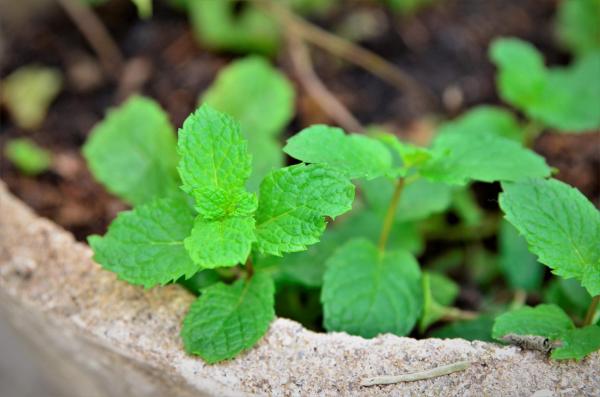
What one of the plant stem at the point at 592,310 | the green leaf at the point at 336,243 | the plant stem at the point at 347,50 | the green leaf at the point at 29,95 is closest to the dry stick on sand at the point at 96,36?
A: the green leaf at the point at 29,95

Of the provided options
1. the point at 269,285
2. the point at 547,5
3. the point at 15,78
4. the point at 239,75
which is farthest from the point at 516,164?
the point at 15,78

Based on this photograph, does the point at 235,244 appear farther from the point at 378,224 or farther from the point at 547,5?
the point at 547,5

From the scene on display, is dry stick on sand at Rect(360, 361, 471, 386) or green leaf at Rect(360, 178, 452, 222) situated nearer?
dry stick on sand at Rect(360, 361, 471, 386)

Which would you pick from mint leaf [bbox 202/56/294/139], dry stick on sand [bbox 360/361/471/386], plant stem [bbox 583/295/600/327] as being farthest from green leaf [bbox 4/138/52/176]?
plant stem [bbox 583/295/600/327]

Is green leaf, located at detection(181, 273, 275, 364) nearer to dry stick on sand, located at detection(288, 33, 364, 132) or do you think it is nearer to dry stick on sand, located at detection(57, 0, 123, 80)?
dry stick on sand, located at detection(288, 33, 364, 132)

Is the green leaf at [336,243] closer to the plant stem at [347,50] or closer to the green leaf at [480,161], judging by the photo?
the green leaf at [480,161]

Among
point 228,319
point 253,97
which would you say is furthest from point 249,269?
point 253,97

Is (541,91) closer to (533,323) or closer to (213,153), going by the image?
(533,323)
